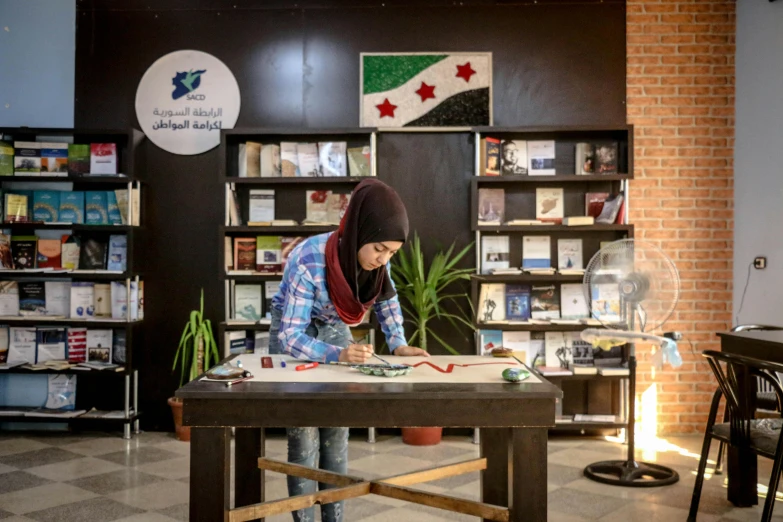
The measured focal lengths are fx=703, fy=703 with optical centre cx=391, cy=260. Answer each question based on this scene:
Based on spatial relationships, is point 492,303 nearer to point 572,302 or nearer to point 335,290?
point 572,302

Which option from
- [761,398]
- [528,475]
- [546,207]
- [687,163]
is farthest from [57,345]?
[687,163]

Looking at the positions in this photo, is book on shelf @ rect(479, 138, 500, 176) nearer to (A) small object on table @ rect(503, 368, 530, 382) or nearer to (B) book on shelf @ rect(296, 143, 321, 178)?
(B) book on shelf @ rect(296, 143, 321, 178)

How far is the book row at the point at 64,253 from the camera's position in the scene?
16.6ft

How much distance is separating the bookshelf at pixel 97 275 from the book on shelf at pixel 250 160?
751 millimetres

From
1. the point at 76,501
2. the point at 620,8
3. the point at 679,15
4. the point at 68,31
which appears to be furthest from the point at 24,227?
the point at 679,15

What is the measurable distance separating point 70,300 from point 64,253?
0.34 m

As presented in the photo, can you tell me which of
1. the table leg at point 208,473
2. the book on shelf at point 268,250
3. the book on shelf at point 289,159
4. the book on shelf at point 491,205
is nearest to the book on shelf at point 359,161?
the book on shelf at point 289,159

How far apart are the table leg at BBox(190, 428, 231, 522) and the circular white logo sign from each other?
11.2 feet

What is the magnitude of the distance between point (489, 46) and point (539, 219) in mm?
1312

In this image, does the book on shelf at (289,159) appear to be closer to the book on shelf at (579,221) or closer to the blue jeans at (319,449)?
the book on shelf at (579,221)

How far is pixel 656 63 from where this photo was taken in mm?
5086

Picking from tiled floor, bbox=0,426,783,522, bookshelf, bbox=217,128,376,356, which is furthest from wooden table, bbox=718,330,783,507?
bookshelf, bbox=217,128,376,356

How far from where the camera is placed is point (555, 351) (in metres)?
4.98

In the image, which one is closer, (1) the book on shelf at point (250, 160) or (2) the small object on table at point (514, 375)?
(2) the small object on table at point (514, 375)
